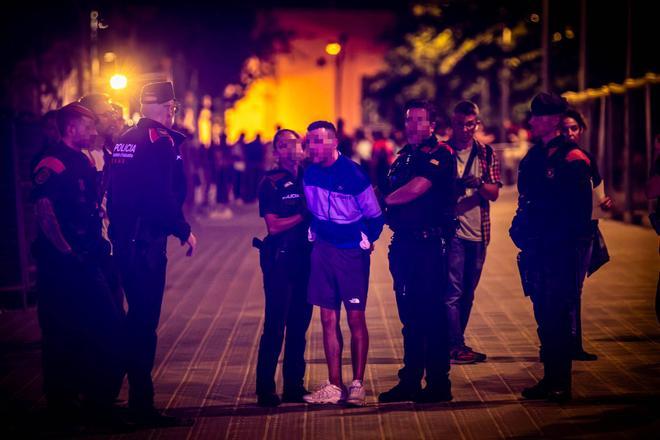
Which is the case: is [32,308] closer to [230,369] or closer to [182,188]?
[230,369]

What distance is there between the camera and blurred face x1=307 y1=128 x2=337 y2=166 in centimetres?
830

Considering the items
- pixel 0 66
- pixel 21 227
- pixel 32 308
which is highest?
pixel 0 66

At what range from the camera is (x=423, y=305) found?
8.53 m

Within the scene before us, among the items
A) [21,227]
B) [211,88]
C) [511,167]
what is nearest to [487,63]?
[511,167]

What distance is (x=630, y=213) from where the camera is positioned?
24.5m

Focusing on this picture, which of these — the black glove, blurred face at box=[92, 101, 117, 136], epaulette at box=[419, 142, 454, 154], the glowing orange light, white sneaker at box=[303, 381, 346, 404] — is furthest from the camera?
the glowing orange light

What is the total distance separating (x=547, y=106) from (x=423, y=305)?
1.62 m

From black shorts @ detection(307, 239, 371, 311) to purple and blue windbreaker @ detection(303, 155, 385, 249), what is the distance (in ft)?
0.21

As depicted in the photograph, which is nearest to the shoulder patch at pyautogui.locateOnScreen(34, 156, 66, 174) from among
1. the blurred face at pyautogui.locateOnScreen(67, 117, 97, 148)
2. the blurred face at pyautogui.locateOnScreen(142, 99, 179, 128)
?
the blurred face at pyautogui.locateOnScreen(67, 117, 97, 148)

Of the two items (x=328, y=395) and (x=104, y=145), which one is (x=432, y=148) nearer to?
(x=328, y=395)

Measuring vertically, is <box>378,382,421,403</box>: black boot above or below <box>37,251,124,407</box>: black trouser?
below

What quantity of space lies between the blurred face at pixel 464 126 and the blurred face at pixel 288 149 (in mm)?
1837

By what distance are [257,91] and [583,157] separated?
59989 mm

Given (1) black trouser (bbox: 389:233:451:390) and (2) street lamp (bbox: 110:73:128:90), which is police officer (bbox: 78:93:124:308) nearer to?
(1) black trouser (bbox: 389:233:451:390)
